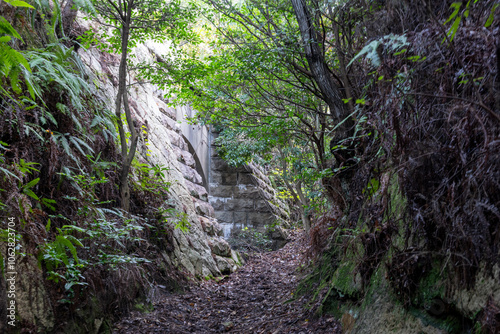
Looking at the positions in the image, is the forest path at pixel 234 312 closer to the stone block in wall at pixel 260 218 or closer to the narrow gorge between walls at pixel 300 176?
the narrow gorge between walls at pixel 300 176

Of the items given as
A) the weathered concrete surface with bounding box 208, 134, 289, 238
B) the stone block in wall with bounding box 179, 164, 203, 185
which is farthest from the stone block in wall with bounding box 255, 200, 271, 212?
the stone block in wall with bounding box 179, 164, 203, 185

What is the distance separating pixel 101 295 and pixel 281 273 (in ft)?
16.0

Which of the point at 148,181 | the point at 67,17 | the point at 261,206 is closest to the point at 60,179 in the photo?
the point at 148,181

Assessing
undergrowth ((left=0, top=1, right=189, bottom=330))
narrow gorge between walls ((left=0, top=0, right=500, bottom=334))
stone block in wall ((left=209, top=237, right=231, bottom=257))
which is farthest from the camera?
stone block in wall ((left=209, top=237, right=231, bottom=257))

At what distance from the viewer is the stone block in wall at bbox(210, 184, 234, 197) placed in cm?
1304

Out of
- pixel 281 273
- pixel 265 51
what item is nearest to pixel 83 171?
pixel 265 51

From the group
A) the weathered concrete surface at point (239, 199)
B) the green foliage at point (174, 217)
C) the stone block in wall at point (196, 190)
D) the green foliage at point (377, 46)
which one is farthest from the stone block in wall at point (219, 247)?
the green foliage at point (377, 46)

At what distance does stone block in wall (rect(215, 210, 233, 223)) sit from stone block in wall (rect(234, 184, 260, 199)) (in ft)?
2.54

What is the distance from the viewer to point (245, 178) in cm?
1316

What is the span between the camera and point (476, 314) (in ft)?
6.32

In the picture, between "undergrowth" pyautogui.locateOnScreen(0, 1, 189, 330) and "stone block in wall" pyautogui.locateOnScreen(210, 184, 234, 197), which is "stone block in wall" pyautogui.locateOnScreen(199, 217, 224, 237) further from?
"stone block in wall" pyautogui.locateOnScreen(210, 184, 234, 197)

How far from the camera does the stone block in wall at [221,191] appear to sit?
42.8 feet

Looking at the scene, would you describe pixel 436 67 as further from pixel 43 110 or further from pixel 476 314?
pixel 43 110

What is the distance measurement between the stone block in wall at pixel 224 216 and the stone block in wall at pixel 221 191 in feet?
2.26
